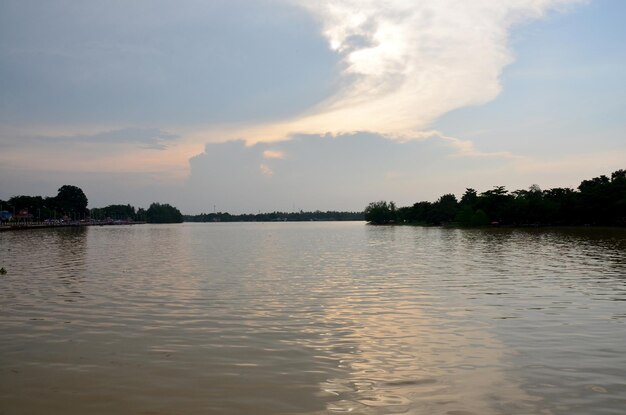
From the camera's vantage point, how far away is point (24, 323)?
58.4ft

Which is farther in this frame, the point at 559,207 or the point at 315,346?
the point at 559,207

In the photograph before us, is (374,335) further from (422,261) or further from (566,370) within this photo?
(422,261)

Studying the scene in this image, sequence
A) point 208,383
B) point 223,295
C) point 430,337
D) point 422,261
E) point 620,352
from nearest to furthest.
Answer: point 208,383
point 620,352
point 430,337
point 223,295
point 422,261

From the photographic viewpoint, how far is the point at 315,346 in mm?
14430

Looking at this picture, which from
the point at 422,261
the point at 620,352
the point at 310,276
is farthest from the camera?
the point at 422,261

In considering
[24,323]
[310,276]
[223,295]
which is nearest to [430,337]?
[223,295]

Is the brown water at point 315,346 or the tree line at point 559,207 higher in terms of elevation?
the tree line at point 559,207

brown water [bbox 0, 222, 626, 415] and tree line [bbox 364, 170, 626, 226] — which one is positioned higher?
tree line [bbox 364, 170, 626, 226]

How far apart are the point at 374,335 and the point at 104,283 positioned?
19903 millimetres

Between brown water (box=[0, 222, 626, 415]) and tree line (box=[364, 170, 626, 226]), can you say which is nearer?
brown water (box=[0, 222, 626, 415])

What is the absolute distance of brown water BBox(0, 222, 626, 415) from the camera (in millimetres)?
9961

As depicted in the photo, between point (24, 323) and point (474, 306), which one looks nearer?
point (24, 323)

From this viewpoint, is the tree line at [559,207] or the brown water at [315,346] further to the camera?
the tree line at [559,207]

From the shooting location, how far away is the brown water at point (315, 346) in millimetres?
9961
